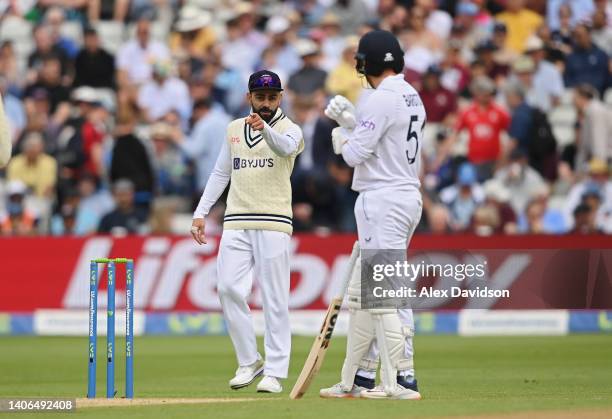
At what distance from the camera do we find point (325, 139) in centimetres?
1997

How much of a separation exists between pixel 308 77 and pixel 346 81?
533mm

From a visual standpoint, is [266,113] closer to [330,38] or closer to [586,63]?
[586,63]

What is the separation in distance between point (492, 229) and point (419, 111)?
9.63m

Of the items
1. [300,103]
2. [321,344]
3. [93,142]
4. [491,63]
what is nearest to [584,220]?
[491,63]

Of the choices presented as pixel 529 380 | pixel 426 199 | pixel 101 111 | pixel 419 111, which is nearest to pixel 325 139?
pixel 426 199

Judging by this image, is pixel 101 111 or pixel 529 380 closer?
pixel 529 380

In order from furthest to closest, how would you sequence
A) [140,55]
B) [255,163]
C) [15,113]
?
[140,55] → [15,113] → [255,163]

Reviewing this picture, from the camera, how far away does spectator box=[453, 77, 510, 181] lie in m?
20.6

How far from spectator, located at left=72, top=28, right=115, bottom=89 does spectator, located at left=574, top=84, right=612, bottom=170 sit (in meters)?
6.88

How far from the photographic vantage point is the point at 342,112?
10070mm

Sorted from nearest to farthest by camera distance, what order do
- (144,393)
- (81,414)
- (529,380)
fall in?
(81,414) < (144,393) < (529,380)

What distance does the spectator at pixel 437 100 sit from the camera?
21312mm

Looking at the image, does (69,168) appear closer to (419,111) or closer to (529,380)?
(529,380)

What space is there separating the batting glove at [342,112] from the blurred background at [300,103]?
9202 mm
